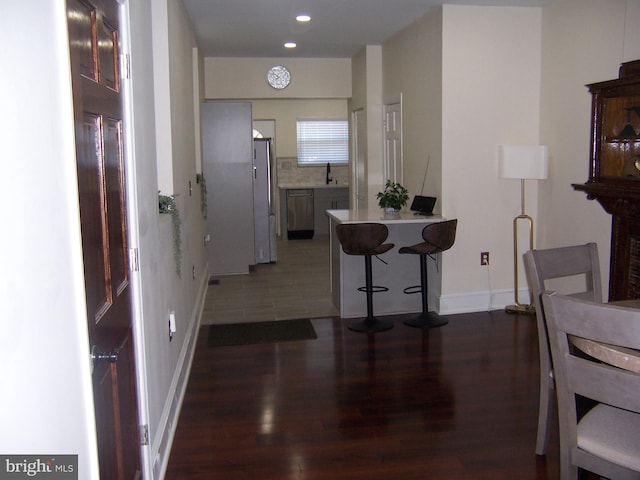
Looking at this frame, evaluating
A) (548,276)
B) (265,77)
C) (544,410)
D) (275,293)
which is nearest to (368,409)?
(544,410)

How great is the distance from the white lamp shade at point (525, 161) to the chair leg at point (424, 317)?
1019 mm

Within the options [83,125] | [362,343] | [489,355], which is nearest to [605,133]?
[489,355]

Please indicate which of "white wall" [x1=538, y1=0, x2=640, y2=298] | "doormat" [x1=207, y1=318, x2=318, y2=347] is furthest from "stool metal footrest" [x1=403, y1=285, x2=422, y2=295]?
"white wall" [x1=538, y1=0, x2=640, y2=298]

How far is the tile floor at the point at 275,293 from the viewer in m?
5.69

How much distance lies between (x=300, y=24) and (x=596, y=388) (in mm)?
4798

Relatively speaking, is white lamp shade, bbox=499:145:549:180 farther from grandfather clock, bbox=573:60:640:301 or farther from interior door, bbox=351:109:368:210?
interior door, bbox=351:109:368:210

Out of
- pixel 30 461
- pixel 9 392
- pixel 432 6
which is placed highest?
pixel 432 6

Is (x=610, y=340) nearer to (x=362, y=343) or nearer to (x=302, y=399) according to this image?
(x=302, y=399)

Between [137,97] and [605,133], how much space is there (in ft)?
10.6

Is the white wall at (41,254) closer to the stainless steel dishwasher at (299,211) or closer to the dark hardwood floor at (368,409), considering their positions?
the dark hardwood floor at (368,409)

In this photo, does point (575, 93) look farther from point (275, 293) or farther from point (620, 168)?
point (275, 293)

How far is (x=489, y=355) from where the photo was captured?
14.7 ft

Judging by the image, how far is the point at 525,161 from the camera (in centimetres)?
523

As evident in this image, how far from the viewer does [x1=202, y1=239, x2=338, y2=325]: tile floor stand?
18.7 ft
